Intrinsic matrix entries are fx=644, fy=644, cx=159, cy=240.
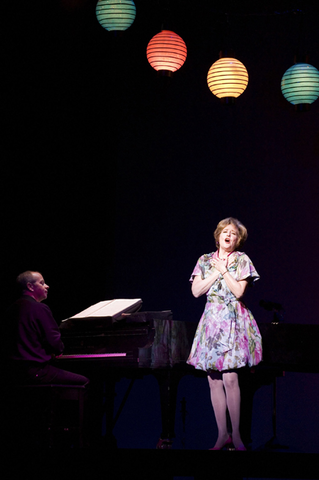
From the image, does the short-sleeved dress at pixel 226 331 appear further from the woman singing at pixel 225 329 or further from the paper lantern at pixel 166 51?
the paper lantern at pixel 166 51

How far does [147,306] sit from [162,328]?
2029mm

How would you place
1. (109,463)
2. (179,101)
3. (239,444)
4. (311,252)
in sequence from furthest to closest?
(179,101) → (311,252) → (239,444) → (109,463)

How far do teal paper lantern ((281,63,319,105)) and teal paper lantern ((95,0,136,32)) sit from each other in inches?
58.5

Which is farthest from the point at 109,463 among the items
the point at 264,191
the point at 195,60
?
the point at 195,60

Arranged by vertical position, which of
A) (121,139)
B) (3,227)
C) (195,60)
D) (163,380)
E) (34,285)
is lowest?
(163,380)

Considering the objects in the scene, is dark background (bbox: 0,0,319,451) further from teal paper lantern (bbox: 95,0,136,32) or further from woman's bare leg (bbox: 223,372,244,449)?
woman's bare leg (bbox: 223,372,244,449)

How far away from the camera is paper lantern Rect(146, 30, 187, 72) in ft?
17.1

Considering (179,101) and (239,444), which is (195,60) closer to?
(179,101)

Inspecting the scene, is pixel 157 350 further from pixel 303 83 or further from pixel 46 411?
pixel 303 83

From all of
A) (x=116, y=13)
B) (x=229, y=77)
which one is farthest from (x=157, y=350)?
(x=116, y=13)

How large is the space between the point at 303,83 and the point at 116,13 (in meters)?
1.67

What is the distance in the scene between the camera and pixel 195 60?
6840 millimetres

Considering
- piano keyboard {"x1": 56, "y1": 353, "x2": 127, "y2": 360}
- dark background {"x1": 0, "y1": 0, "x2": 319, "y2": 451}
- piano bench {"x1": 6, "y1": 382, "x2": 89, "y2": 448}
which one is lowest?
piano bench {"x1": 6, "y1": 382, "x2": 89, "y2": 448}

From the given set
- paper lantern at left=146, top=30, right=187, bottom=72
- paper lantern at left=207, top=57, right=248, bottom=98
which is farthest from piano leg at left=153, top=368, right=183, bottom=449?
paper lantern at left=146, top=30, right=187, bottom=72
